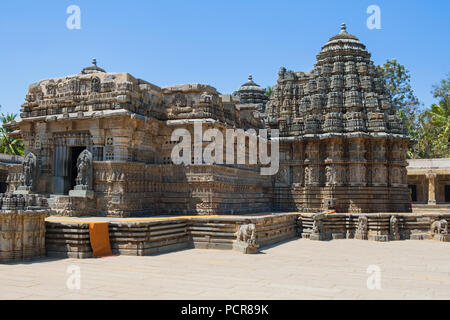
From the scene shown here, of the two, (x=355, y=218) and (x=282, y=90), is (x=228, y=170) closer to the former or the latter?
(x=355, y=218)

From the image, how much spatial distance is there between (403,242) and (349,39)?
12656 millimetres

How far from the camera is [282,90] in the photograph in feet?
85.1

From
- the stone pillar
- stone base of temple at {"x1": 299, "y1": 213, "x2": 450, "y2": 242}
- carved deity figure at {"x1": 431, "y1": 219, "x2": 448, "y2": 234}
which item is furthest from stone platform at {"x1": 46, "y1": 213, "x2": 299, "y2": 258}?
the stone pillar

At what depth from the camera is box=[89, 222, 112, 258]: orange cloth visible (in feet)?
38.1

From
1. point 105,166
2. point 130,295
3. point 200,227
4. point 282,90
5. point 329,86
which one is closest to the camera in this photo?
point 130,295

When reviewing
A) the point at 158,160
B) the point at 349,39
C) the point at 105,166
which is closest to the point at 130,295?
the point at 105,166

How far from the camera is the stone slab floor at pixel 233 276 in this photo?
24.7ft

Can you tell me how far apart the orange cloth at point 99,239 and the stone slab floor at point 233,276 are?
52cm

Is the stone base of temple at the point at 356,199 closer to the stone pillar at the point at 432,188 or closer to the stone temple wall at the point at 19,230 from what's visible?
the stone pillar at the point at 432,188

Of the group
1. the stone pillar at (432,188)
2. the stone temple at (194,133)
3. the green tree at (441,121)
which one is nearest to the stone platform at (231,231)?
the stone temple at (194,133)

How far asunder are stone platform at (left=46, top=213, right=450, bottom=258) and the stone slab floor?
53 centimetres

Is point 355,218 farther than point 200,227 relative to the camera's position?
Yes

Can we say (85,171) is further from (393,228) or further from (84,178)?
(393,228)

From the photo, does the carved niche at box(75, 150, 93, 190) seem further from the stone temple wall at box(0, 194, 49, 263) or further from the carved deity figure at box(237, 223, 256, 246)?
the carved deity figure at box(237, 223, 256, 246)
